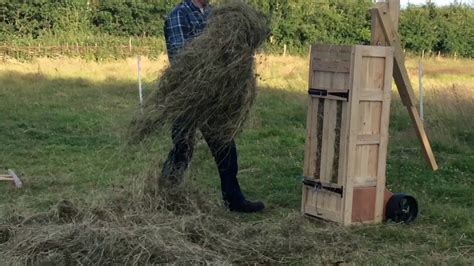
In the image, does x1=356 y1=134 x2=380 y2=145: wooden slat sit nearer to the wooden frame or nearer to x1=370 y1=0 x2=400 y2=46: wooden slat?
the wooden frame

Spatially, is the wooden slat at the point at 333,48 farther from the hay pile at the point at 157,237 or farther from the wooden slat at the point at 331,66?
the hay pile at the point at 157,237

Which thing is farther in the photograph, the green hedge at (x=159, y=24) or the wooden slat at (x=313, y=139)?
the green hedge at (x=159, y=24)

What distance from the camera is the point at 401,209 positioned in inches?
213

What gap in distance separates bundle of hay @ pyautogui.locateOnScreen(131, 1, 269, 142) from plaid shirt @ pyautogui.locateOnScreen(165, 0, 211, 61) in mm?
274

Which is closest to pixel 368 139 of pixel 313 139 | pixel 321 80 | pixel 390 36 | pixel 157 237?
pixel 313 139

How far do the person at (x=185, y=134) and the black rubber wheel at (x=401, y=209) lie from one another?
1204mm

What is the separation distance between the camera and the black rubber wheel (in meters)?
5.38

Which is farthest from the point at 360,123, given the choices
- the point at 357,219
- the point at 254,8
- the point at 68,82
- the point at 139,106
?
the point at 68,82

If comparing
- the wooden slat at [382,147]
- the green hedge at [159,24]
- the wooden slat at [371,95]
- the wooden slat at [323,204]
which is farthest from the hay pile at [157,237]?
the green hedge at [159,24]

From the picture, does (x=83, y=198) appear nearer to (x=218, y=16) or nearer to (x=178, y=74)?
(x=178, y=74)

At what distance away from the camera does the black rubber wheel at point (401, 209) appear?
538 cm

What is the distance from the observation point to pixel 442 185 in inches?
264

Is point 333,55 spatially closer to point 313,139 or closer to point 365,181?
point 313,139

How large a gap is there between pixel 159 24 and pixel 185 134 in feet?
83.7
